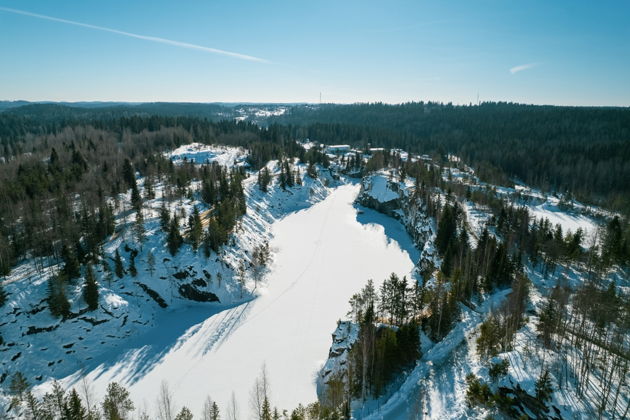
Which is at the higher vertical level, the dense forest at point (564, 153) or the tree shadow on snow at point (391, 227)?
the dense forest at point (564, 153)

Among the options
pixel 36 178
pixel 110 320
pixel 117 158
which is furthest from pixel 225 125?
pixel 110 320

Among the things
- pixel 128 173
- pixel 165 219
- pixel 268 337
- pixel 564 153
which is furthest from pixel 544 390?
pixel 564 153

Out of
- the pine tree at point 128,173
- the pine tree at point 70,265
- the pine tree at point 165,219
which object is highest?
the pine tree at point 128,173

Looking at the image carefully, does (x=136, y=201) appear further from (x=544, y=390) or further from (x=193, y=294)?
(x=544, y=390)

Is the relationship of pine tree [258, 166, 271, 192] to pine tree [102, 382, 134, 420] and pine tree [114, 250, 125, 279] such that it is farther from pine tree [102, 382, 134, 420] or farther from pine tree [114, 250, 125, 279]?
pine tree [102, 382, 134, 420]

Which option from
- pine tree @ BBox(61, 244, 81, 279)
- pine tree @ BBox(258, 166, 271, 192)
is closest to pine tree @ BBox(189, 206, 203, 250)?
pine tree @ BBox(61, 244, 81, 279)

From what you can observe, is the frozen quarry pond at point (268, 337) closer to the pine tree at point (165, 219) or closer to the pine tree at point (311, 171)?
the pine tree at point (165, 219)

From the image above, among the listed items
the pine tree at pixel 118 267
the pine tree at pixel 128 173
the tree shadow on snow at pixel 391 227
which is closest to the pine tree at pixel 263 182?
the tree shadow on snow at pixel 391 227
